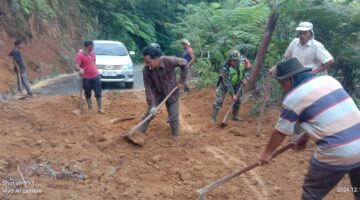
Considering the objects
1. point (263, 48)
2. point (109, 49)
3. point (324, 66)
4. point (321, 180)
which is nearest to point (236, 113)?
point (263, 48)

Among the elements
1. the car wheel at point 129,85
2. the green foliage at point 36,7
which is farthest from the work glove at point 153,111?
the green foliage at point 36,7

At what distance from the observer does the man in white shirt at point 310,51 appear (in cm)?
715

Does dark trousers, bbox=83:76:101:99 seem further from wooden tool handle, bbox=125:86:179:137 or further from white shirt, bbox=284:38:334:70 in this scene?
white shirt, bbox=284:38:334:70

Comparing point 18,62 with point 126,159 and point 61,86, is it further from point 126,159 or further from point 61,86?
point 126,159

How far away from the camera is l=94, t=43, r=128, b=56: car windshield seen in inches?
593

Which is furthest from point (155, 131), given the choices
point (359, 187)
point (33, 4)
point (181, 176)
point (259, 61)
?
point (33, 4)

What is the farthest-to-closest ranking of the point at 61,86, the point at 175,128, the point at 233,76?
the point at 61,86 < the point at 233,76 < the point at 175,128

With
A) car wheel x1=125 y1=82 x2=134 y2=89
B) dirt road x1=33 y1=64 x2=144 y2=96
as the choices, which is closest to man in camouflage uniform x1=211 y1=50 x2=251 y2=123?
dirt road x1=33 y1=64 x2=144 y2=96

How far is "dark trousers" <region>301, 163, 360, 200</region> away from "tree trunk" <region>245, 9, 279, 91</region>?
19.5 feet

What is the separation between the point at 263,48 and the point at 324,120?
21.2 ft

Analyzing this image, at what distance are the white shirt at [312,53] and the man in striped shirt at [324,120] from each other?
11.6 ft

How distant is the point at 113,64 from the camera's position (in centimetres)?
1437

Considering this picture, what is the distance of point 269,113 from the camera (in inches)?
376

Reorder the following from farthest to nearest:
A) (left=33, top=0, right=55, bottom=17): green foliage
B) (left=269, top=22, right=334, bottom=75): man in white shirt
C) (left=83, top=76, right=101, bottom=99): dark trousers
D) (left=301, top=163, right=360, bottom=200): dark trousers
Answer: (left=33, top=0, right=55, bottom=17): green foliage → (left=83, top=76, right=101, bottom=99): dark trousers → (left=269, top=22, right=334, bottom=75): man in white shirt → (left=301, top=163, right=360, bottom=200): dark trousers
